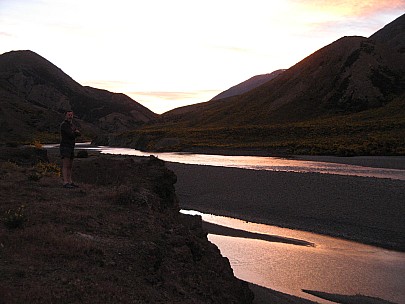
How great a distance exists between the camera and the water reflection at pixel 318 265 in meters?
12.5

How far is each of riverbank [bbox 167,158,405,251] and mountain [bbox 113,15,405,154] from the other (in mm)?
33082

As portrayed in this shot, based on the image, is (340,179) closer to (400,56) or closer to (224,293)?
(224,293)

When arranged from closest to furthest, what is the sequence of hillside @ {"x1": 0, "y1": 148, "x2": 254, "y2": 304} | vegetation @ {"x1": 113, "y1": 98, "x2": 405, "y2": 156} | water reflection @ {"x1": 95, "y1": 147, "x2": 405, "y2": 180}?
hillside @ {"x1": 0, "y1": 148, "x2": 254, "y2": 304} < water reflection @ {"x1": 95, "y1": 147, "x2": 405, "y2": 180} < vegetation @ {"x1": 113, "y1": 98, "x2": 405, "y2": 156}

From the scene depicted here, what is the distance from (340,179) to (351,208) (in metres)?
8.31

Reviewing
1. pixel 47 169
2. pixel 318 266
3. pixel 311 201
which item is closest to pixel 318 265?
pixel 318 266

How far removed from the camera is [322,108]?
12100cm

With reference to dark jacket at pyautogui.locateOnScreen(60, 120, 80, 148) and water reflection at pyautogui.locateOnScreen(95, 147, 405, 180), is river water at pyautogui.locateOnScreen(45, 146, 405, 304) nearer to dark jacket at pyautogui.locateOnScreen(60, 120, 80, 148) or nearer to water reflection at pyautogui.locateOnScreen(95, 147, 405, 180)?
dark jacket at pyautogui.locateOnScreen(60, 120, 80, 148)

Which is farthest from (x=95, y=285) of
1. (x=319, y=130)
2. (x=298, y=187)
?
(x=319, y=130)

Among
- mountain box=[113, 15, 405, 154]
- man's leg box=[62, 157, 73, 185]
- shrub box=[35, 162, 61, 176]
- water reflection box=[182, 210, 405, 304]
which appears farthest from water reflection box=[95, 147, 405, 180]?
man's leg box=[62, 157, 73, 185]

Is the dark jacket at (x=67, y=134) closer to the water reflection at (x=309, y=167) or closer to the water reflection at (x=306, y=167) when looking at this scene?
the water reflection at (x=306, y=167)

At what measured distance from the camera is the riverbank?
64.1ft

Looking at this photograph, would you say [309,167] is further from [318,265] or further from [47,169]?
[47,169]

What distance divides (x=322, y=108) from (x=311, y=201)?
102 metres

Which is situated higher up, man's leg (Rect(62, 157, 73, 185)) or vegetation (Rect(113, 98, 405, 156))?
vegetation (Rect(113, 98, 405, 156))
